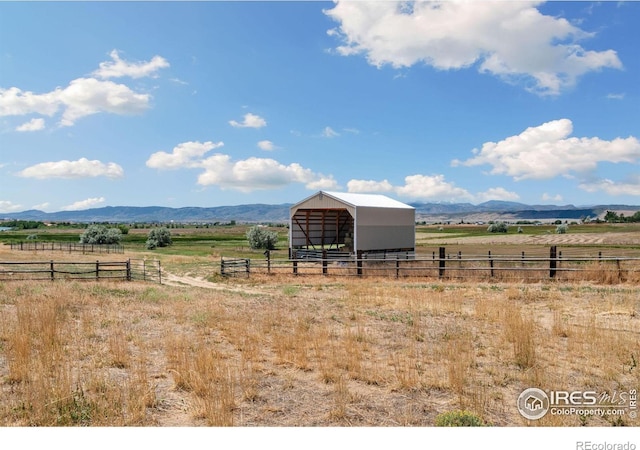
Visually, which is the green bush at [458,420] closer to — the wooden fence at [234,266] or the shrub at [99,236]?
the wooden fence at [234,266]

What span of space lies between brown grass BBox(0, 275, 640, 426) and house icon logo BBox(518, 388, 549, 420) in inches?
5.8

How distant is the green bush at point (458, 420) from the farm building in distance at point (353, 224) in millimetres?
20911

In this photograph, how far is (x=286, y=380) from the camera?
6.81 meters


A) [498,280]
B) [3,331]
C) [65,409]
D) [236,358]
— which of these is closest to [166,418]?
[65,409]

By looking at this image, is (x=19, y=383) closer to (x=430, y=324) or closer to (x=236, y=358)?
(x=236, y=358)

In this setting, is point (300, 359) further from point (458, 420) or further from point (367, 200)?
point (367, 200)

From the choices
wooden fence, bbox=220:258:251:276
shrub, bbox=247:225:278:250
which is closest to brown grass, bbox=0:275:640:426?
wooden fence, bbox=220:258:251:276

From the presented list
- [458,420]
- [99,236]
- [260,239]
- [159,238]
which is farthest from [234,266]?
[99,236]

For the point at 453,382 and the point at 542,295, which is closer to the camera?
the point at 453,382

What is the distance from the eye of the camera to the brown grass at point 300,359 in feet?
18.4

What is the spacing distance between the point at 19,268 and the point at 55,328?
1053 inches

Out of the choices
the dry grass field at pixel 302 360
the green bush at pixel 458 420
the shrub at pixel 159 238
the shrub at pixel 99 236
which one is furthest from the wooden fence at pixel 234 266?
the shrub at pixel 99 236

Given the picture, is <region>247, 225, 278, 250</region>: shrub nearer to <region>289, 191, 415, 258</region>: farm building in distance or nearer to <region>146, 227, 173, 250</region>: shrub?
<region>146, 227, 173, 250</region>: shrub
